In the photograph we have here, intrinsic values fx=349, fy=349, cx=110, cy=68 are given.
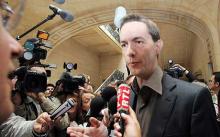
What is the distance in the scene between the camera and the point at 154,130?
1.83 meters

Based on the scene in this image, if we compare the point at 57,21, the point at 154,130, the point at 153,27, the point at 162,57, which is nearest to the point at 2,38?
the point at 154,130

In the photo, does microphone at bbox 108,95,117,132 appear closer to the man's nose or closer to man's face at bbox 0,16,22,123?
the man's nose

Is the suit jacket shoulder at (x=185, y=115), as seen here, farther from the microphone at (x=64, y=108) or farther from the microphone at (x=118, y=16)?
the microphone at (x=118, y=16)

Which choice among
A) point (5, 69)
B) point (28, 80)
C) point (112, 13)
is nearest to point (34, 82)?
point (28, 80)

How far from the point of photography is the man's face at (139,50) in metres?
1.96

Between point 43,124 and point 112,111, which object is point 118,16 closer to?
point 112,111

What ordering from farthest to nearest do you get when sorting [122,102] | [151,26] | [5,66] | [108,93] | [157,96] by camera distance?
[108,93] → [151,26] → [157,96] → [122,102] → [5,66]

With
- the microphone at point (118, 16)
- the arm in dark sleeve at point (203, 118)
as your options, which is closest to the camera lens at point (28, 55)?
the microphone at point (118, 16)

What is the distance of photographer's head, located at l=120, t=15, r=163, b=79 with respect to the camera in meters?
1.97

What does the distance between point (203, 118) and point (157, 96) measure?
28 cm

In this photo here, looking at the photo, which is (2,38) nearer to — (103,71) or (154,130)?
(154,130)

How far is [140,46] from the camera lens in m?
1.98

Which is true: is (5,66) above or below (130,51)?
below

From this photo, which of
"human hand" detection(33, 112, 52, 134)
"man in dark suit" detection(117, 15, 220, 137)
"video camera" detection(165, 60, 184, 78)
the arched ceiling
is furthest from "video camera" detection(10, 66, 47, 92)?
the arched ceiling
